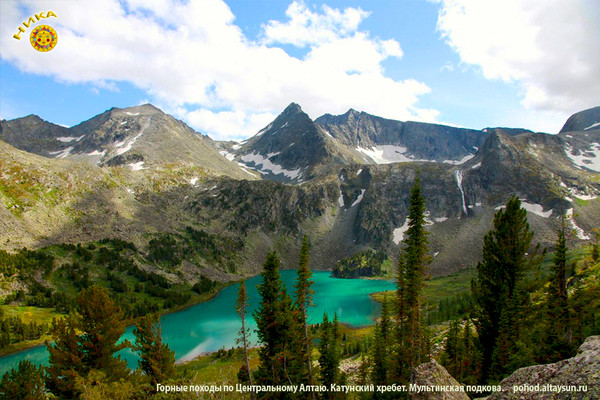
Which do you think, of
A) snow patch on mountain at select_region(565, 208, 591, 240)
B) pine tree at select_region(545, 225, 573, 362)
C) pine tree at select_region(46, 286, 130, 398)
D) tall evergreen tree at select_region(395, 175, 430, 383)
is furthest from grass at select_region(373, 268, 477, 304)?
pine tree at select_region(46, 286, 130, 398)

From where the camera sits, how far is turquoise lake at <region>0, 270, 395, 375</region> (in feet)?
210

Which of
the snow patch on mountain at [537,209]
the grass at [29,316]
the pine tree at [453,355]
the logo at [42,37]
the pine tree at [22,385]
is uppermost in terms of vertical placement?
the logo at [42,37]

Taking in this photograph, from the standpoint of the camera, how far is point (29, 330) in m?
66.8

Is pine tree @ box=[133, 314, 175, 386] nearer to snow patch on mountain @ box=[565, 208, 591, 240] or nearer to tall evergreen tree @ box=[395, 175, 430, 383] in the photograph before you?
tall evergreen tree @ box=[395, 175, 430, 383]

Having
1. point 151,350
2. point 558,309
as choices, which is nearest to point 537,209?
point 558,309

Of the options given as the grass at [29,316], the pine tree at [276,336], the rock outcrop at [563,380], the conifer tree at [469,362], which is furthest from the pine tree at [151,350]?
the grass at [29,316]

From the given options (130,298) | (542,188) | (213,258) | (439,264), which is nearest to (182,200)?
(213,258)

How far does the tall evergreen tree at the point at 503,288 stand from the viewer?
26344 millimetres

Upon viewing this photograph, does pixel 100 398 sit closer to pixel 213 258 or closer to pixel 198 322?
pixel 198 322

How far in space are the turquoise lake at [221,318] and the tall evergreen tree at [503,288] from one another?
130 ft

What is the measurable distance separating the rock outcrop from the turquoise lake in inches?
2036

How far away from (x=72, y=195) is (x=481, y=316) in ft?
513

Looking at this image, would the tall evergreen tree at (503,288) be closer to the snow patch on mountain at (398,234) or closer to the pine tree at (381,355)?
the pine tree at (381,355)

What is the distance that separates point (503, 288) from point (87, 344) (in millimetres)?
33922
